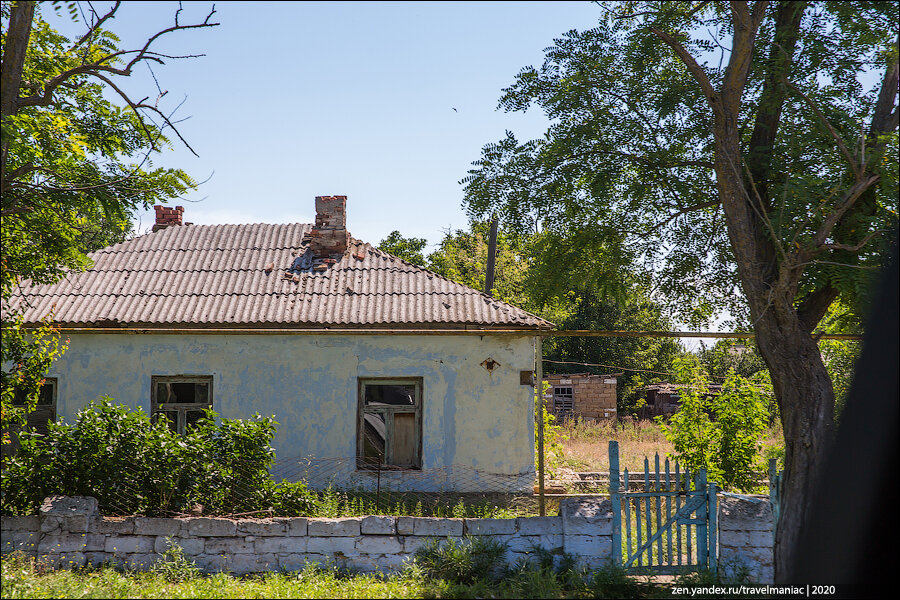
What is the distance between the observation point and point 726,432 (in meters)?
10.1

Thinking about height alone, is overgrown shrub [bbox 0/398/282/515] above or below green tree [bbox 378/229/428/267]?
below

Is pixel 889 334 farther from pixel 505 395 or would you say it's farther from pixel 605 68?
pixel 505 395

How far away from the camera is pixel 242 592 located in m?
6.16

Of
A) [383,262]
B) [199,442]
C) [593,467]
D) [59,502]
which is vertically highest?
[383,262]

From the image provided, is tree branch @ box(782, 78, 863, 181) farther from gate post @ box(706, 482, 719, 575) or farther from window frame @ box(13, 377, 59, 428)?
window frame @ box(13, 377, 59, 428)

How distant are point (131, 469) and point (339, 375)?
3.90 m

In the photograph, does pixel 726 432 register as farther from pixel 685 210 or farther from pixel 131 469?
pixel 131 469

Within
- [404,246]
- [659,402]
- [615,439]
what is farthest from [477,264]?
[615,439]

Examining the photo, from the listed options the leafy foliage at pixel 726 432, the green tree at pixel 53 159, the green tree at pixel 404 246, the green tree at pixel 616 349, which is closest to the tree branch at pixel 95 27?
the green tree at pixel 53 159

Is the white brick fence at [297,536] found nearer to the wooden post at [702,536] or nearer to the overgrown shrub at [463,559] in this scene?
the overgrown shrub at [463,559]

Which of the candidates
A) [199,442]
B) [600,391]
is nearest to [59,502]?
[199,442]

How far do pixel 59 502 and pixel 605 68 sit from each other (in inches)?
302

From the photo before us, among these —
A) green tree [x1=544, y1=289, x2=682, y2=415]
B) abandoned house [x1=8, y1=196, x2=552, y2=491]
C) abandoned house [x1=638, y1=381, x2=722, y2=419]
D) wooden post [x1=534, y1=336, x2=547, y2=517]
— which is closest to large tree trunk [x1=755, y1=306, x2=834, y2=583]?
wooden post [x1=534, y1=336, x2=547, y2=517]

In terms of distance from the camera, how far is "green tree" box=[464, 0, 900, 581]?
630 cm
